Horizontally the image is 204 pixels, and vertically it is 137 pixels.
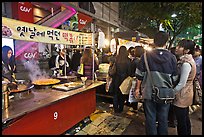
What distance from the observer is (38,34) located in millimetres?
3068

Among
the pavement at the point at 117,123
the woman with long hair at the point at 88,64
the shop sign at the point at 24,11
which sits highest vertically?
the shop sign at the point at 24,11

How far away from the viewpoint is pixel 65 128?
3.65 m

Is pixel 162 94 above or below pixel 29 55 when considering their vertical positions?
below

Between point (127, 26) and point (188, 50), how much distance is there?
50.6 ft

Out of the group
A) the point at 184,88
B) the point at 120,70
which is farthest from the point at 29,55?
the point at 184,88

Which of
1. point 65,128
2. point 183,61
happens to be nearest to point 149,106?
point 183,61

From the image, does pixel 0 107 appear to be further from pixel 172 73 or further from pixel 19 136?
pixel 172 73

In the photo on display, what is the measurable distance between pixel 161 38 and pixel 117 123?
2576mm

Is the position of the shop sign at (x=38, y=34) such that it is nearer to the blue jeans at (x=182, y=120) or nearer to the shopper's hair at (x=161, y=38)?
the shopper's hair at (x=161, y=38)

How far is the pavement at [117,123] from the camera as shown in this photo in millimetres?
3948

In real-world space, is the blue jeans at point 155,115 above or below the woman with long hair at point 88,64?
below

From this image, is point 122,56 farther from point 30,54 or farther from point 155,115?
point 30,54

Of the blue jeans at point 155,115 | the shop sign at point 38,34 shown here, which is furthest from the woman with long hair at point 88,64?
the blue jeans at point 155,115

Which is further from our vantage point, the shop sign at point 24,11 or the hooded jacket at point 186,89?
the shop sign at point 24,11
